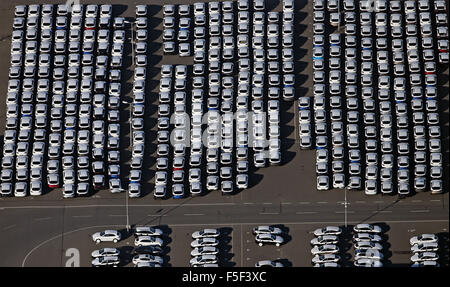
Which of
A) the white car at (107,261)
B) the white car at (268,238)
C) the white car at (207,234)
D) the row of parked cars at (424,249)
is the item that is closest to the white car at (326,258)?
the white car at (268,238)

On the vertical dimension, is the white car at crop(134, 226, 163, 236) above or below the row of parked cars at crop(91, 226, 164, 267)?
above

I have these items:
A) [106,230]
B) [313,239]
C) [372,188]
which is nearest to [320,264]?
[313,239]

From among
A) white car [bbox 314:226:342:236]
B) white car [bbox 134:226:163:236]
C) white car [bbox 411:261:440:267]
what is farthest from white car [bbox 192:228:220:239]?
white car [bbox 411:261:440:267]

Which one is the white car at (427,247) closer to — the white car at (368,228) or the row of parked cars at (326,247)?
the white car at (368,228)

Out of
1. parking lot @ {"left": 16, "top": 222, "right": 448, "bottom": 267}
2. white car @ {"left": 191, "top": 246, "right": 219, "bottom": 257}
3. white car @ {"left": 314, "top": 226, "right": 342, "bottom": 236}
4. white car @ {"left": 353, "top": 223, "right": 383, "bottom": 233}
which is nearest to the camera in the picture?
white car @ {"left": 191, "top": 246, "right": 219, "bottom": 257}

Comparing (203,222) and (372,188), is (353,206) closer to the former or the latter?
(372,188)

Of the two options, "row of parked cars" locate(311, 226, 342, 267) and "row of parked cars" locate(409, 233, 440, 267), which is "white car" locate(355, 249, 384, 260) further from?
"row of parked cars" locate(409, 233, 440, 267)

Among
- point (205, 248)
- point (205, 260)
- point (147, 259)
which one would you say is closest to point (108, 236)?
point (147, 259)
